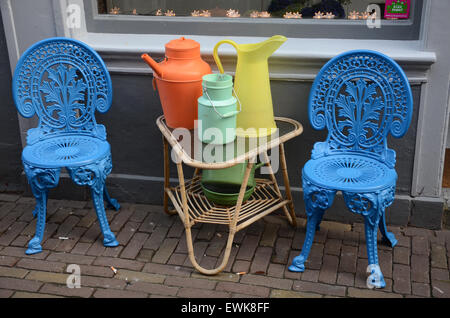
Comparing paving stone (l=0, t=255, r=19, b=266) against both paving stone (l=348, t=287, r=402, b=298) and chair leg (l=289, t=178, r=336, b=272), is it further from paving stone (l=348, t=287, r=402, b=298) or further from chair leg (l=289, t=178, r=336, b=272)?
paving stone (l=348, t=287, r=402, b=298)

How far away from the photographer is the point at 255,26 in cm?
364

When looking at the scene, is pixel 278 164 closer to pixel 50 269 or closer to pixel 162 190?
pixel 162 190

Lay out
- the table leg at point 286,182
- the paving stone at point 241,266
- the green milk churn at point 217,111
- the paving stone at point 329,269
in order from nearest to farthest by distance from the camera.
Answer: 1. the green milk churn at point 217,111
2. the paving stone at point 329,269
3. the paving stone at point 241,266
4. the table leg at point 286,182

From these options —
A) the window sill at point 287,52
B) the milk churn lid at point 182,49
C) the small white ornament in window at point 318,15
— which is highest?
the small white ornament in window at point 318,15

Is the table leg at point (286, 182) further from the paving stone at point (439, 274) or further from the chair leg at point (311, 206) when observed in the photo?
the paving stone at point (439, 274)

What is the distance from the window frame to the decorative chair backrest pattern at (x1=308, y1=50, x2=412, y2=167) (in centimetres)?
40

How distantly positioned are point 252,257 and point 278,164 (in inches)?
25.9

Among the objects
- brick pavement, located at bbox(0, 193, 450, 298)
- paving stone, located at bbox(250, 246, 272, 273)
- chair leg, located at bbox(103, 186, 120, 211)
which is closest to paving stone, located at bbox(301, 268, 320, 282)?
brick pavement, located at bbox(0, 193, 450, 298)

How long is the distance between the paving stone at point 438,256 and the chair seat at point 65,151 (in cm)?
212

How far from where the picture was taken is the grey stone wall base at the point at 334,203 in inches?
137

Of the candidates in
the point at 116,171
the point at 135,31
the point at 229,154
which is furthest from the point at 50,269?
the point at 135,31

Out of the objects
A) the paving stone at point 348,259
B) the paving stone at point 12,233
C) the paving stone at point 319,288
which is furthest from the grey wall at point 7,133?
the paving stone at point 348,259

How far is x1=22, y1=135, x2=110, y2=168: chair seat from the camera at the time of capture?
313 centimetres

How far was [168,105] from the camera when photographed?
10.3ft
